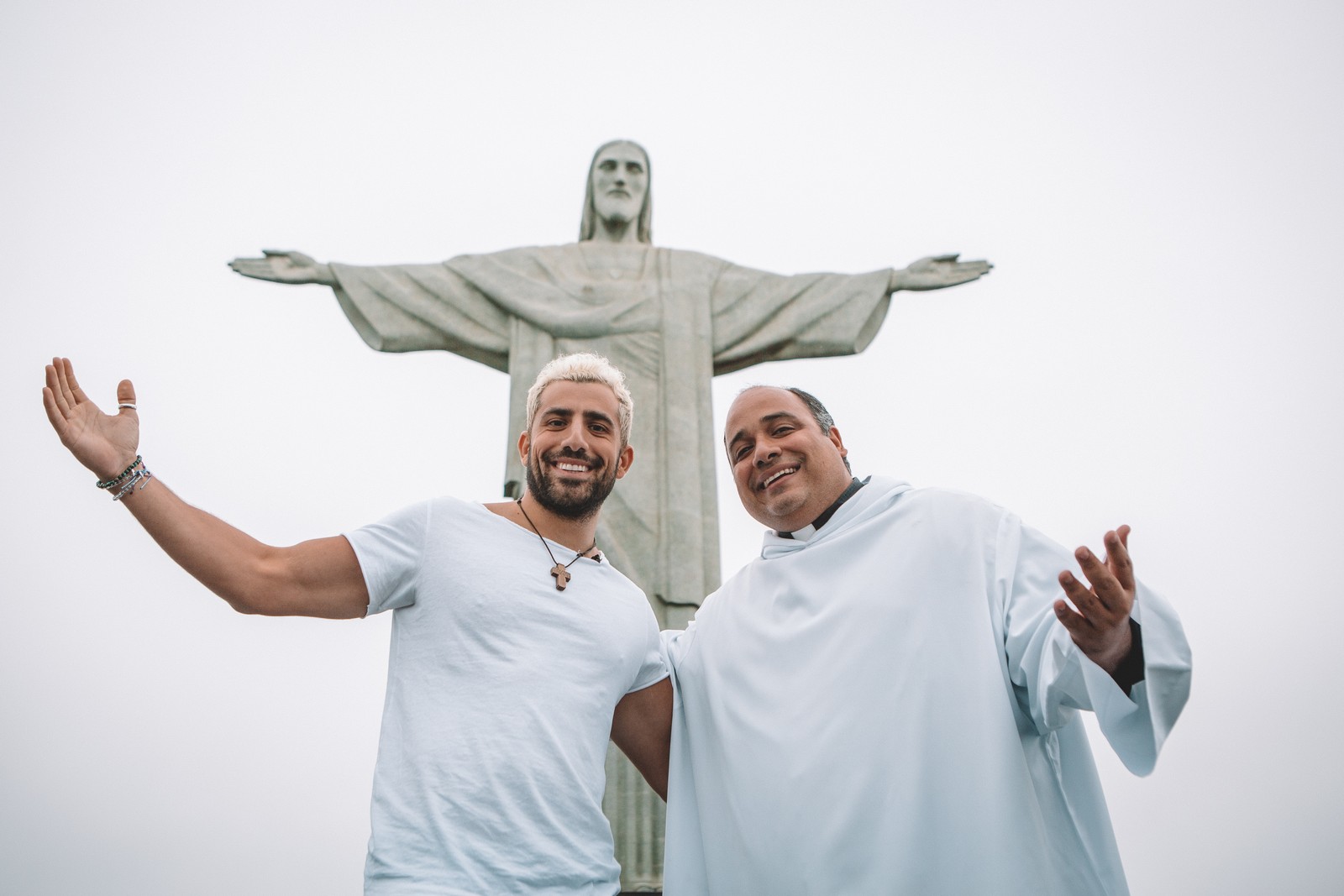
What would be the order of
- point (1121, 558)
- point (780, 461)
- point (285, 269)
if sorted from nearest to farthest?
point (1121, 558) < point (780, 461) < point (285, 269)

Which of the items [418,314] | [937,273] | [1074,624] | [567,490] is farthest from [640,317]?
[1074,624]

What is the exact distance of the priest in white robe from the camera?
8.70ft

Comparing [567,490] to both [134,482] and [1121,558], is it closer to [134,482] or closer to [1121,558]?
[134,482]

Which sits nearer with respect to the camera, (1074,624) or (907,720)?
(1074,624)

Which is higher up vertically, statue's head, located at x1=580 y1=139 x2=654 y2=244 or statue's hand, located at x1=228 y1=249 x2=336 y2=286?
statue's head, located at x1=580 y1=139 x2=654 y2=244

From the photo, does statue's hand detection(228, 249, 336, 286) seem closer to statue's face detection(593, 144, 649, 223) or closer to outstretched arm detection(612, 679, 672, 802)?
statue's face detection(593, 144, 649, 223)

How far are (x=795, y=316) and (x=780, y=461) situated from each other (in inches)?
118

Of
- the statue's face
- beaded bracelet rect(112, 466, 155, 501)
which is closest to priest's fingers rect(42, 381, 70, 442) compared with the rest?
beaded bracelet rect(112, 466, 155, 501)

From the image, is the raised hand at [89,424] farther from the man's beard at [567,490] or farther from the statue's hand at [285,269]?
the statue's hand at [285,269]

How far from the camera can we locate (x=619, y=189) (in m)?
6.75

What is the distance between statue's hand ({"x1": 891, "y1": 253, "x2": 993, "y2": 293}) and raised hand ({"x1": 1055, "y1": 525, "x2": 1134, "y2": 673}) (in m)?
3.80

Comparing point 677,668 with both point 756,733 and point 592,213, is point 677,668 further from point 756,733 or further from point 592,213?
point 592,213

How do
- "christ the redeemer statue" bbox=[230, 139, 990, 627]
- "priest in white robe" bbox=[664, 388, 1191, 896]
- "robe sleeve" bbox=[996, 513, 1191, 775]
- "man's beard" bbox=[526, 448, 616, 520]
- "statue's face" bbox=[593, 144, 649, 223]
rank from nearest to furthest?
"robe sleeve" bbox=[996, 513, 1191, 775]
"priest in white robe" bbox=[664, 388, 1191, 896]
"man's beard" bbox=[526, 448, 616, 520]
"christ the redeemer statue" bbox=[230, 139, 990, 627]
"statue's face" bbox=[593, 144, 649, 223]

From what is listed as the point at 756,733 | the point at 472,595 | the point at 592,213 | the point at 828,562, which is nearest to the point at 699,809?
the point at 756,733
